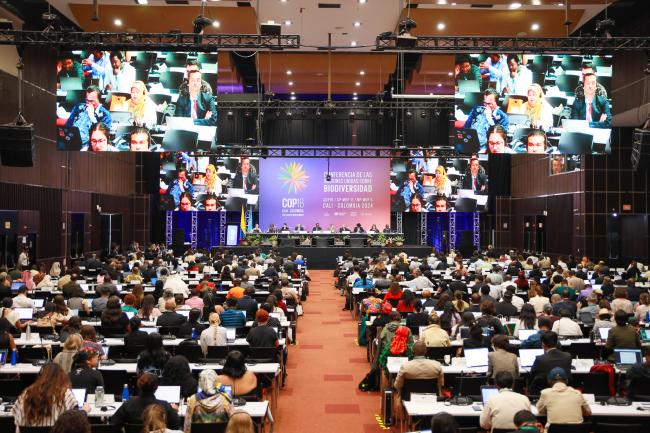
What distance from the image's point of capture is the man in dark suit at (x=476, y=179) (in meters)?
31.7

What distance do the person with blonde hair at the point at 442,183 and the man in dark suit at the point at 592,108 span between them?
15.5 metres

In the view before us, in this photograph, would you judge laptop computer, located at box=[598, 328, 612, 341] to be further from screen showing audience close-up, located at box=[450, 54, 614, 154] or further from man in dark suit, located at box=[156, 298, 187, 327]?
screen showing audience close-up, located at box=[450, 54, 614, 154]

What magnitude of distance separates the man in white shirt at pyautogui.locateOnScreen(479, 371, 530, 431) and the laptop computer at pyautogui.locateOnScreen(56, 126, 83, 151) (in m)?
13.6

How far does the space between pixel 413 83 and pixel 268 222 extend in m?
10.5

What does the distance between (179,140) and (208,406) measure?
11829mm

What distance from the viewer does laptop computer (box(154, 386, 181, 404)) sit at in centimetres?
633

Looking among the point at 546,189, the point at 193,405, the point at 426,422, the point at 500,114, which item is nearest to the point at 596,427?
the point at 426,422

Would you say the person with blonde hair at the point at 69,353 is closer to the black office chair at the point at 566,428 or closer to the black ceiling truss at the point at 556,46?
the black office chair at the point at 566,428

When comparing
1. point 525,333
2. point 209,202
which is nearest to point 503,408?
point 525,333

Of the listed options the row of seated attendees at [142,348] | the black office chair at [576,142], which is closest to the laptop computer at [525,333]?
the row of seated attendees at [142,348]

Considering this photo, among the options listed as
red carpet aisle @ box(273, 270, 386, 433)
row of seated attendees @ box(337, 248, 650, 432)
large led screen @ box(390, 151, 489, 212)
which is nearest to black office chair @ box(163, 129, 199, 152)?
red carpet aisle @ box(273, 270, 386, 433)

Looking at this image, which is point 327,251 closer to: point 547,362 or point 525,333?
point 525,333

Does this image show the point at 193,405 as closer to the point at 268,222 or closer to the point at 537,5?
the point at 537,5

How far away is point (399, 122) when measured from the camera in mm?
35562
